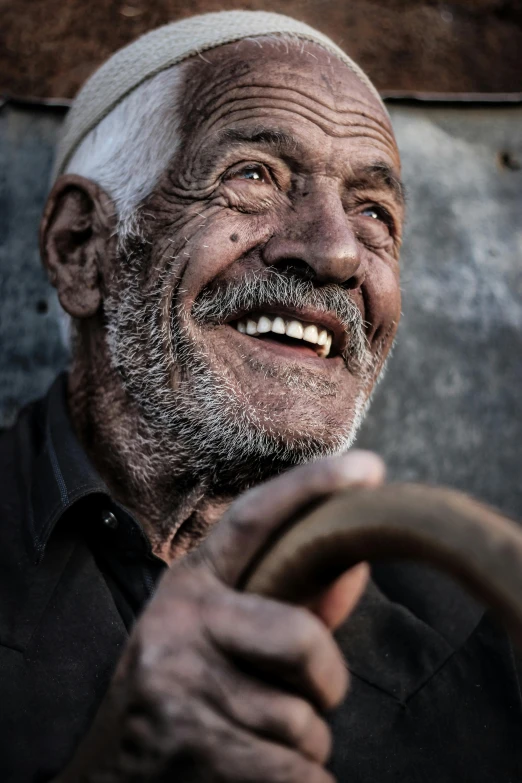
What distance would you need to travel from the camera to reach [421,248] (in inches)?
135

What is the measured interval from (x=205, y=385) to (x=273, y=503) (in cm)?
104

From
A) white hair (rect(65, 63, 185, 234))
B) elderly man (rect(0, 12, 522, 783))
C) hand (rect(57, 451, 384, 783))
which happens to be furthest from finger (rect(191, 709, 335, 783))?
white hair (rect(65, 63, 185, 234))

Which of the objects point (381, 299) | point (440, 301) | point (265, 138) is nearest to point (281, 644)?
point (381, 299)

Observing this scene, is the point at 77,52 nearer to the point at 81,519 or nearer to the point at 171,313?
→ the point at 171,313

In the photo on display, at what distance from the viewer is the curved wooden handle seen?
891 millimetres

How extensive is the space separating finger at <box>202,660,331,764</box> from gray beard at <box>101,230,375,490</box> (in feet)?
3.37

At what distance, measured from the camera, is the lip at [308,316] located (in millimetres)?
2125

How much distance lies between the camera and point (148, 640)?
44.6 inches

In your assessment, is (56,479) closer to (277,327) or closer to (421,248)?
(277,327)

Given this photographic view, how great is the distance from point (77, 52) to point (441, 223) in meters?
1.72

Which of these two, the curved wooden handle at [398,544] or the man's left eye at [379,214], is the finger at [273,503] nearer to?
the curved wooden handle at [398,544]

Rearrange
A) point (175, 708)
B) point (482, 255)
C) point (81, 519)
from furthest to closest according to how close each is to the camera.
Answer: point (482, 255) → point (81, 519) → point (175, 708)

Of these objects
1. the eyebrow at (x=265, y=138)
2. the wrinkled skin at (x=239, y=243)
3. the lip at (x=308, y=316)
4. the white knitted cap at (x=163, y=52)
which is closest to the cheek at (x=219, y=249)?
the wrinkled skin at (x=239, y=243)

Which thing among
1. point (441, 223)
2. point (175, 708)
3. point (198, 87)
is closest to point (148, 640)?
point (175, 708)
